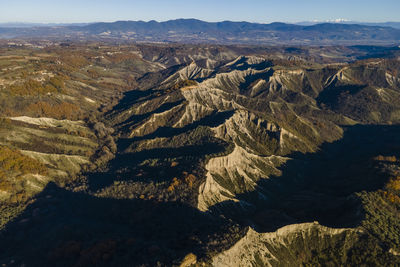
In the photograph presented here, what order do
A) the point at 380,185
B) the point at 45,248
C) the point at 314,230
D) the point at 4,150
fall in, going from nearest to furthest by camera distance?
the point at 314,230 → the point at 45,248 → the point at 380,185 → the point at 4,150

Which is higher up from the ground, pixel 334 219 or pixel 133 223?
pixel 334 219

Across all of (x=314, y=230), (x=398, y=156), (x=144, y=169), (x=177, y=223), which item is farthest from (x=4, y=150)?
(x=398, y=156)

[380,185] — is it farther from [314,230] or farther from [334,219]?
[314,230]

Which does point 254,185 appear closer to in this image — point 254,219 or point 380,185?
point 254,219

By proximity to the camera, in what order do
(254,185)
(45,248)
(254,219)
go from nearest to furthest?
1. (45,248)
2. (254,219)
3. (254,185)

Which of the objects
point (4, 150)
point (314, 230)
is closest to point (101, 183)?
point (4, 150)

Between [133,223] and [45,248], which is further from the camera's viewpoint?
[133,223]

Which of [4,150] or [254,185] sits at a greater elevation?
[4,150]

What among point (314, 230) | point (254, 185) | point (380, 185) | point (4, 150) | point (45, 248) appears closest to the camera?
point (314, 230)

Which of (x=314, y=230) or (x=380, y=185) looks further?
(x=380, y=185)
